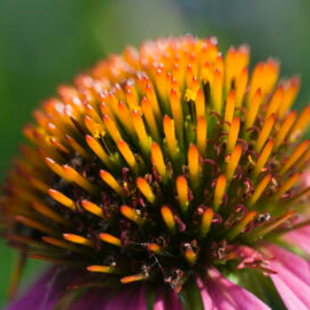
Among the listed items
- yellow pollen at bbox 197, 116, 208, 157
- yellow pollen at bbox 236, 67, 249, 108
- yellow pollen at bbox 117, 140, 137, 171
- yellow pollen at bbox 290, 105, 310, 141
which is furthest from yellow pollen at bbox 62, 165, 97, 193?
yellow pollen at bbox 290, 105, 310, 141

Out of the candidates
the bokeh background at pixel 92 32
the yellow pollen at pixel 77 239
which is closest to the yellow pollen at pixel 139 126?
the yellow pollen at pixel 77 239

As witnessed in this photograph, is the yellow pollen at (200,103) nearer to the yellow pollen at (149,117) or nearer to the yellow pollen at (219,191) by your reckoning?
the yellow pollen at (149,117)

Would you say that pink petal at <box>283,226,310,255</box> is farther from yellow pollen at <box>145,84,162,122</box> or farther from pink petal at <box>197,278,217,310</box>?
yellow pollen at <box>145,84,162,122</box>

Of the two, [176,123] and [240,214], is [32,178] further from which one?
[240,214]

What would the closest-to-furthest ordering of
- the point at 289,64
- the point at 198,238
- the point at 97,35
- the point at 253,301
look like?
1. the point at 253,301
2. the point at 198,238
3. the point at 289,64
4. the point at 97,35

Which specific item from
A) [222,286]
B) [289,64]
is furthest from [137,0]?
[222,286]

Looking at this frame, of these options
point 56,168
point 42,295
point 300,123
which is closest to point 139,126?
point 56,168
